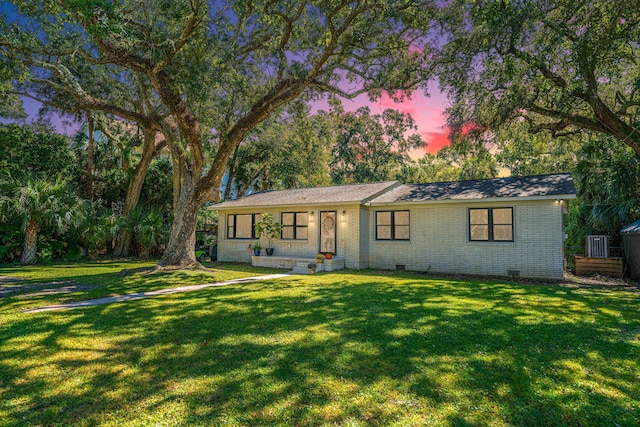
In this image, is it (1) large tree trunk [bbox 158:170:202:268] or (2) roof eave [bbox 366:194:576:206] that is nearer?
(2) roof eave [bbox 366:194:576:206]

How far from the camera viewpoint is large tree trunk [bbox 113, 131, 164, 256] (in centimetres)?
1802

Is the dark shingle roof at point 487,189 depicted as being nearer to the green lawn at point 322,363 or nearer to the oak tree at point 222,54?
the oak tree at point 222,54

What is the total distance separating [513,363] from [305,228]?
11.9 m

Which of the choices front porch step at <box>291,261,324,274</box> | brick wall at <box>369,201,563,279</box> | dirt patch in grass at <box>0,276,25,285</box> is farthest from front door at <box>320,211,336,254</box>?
dirt patch in grass at <box>0,276,25,285</box>

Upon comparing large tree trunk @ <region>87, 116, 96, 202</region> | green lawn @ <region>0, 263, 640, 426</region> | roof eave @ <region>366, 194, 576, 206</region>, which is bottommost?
green lawn @ <region>0, 263, 640, 426</region>

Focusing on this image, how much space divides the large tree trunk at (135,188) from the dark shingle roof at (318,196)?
4.66 m

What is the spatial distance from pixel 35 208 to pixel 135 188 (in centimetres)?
526

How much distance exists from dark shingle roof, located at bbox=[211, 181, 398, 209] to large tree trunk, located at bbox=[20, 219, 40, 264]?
24.2 ft

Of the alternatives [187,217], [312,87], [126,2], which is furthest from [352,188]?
[126,2]

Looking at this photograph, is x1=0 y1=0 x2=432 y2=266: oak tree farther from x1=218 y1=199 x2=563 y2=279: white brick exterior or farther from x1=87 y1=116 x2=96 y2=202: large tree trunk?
x1=87 y1=116 x2=96 y2=202: large tree trunk

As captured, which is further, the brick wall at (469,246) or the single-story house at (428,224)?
the single-story house at (428,224)

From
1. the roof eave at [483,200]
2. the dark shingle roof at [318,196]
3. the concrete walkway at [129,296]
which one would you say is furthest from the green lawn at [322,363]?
the dark shingle roof at [318,196]

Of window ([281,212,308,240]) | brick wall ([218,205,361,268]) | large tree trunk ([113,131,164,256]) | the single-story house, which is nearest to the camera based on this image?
the single-story house

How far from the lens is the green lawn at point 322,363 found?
2902 mm
